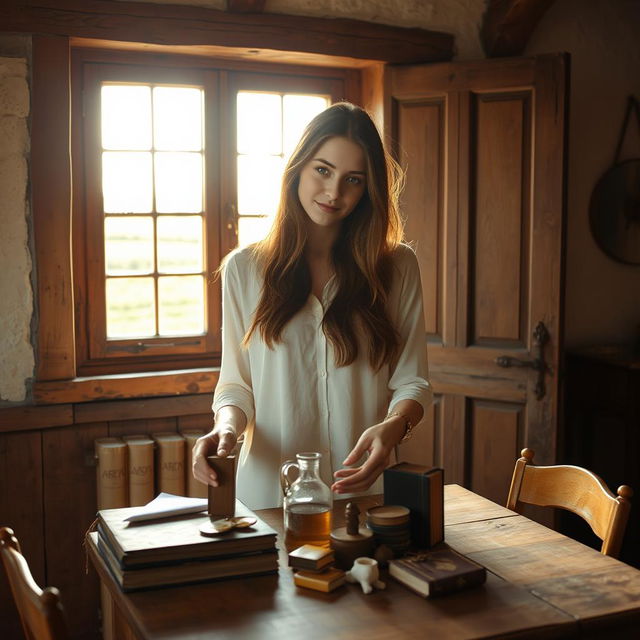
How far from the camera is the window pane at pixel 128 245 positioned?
3.53 m

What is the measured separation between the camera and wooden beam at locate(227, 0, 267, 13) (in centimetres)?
333

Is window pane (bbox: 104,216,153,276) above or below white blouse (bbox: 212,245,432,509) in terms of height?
above

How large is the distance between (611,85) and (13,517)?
323 centimetres

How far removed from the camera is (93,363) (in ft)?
11.5

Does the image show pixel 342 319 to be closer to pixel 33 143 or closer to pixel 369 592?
pixel 369 592

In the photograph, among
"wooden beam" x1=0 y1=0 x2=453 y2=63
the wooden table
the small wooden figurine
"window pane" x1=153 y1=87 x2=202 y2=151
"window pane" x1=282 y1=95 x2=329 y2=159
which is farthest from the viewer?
"window pane" x1=282 y1=95 x2=329 y2=159

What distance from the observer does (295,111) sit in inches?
150

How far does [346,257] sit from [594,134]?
2222 millimetres

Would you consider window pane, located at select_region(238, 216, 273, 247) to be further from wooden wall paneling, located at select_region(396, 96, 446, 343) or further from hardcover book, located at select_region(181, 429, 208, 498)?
hardcover book, located at select_region(181, 429, 208, 498)

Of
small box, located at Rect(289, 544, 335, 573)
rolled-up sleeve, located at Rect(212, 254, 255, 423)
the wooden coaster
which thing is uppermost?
rolled-up sleeve, located at Rect(212, 254, 255, 423)

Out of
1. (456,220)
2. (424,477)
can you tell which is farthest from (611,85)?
(424,477)

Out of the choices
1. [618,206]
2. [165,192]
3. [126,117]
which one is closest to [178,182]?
[165,192]

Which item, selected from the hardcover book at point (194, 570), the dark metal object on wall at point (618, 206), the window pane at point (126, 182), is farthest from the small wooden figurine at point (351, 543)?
the dark metal object on wall at point (618, 206)

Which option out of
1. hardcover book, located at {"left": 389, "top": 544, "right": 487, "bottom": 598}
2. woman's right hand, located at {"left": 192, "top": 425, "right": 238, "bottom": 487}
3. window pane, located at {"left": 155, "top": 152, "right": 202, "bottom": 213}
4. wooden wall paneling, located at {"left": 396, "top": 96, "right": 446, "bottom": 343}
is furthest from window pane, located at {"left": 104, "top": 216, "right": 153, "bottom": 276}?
hardcover book, located at {"left": 389, "top": 544, "right": 487, "bottom": 598}
